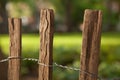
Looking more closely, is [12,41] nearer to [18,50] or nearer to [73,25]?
[18,50]

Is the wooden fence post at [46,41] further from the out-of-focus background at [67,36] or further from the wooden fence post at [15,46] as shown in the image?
the out-of-focus background at [67,36]

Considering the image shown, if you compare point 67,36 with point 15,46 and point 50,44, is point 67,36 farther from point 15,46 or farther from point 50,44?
point 50,44

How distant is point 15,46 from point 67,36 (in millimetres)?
18129

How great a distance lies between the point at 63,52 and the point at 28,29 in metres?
15.9

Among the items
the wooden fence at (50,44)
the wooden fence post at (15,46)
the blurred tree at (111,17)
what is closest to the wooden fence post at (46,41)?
the wooden fence at (50,44)

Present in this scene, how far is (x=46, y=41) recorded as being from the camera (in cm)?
355

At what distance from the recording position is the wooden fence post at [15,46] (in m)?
3.75

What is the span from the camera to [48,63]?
356cm

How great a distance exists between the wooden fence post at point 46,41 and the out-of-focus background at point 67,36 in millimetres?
2590

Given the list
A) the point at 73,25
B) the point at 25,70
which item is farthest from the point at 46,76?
the point at 73,25

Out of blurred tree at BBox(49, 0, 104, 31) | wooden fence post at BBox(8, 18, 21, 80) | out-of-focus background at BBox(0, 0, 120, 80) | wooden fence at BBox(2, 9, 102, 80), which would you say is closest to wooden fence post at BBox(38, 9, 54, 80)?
wooden fence at BBox(2, 9, 102, 80)

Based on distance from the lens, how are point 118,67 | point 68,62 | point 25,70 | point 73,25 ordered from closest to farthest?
1. point 118,67
2. point 25,70
3. point 68,62
4. point 73,25

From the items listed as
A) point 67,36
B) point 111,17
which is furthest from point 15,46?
point 111,17

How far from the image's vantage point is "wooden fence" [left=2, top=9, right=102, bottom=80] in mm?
3428
